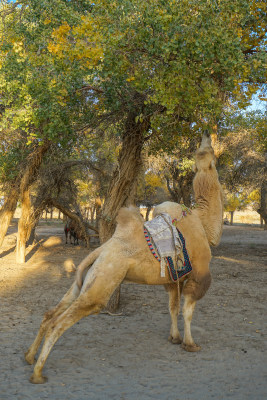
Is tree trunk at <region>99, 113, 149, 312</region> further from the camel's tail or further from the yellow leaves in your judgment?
the camel's tail

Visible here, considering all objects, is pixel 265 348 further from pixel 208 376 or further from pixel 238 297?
pixel 238 297

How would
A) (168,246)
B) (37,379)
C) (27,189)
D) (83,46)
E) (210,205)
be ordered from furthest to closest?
(27,189), (83,46), (210,205), (168,246), (37,379)

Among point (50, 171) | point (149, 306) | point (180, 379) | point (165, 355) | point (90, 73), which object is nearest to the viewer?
point (180, 379)

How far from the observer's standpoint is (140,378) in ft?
14.3

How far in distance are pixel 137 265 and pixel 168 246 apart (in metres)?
0.47

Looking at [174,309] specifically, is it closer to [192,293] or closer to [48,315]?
[192,293]

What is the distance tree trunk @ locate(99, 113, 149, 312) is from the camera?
7.98m

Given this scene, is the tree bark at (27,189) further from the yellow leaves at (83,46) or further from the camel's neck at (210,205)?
the camel's neck at (210,205)

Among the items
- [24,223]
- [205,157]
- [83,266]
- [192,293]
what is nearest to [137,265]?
[83,266]

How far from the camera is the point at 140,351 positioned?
5.31 meters

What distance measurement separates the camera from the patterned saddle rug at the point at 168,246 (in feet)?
16.0

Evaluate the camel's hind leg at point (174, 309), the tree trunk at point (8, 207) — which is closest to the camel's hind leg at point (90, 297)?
the camel's hind leg at point (174, 309)

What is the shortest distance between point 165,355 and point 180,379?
844mm

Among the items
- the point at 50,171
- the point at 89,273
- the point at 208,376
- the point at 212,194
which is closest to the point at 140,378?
the point at 208,376
